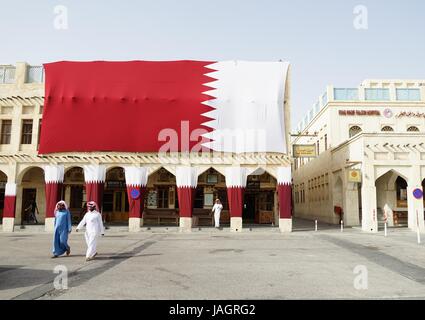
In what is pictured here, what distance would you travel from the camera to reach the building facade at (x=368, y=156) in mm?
23031

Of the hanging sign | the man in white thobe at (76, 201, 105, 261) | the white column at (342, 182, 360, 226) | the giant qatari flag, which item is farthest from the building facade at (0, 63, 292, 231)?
the man in white thobe at (76, 201, 105, 261)

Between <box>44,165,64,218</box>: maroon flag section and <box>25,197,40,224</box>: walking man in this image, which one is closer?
<box>44,165,64,218</box>: maroon flag section

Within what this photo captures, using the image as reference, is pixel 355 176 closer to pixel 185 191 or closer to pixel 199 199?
pixel 185 191

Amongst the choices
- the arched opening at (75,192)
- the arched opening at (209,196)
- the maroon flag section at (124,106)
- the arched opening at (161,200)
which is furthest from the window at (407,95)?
the arched opening at (75,192)

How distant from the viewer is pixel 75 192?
92.8 feet

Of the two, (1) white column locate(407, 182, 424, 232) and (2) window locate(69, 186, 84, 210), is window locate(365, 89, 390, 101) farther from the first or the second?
(2) window locate(69, 186, 84, 210)

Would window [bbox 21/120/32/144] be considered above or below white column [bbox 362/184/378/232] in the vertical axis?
above

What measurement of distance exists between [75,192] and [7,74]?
380 inches

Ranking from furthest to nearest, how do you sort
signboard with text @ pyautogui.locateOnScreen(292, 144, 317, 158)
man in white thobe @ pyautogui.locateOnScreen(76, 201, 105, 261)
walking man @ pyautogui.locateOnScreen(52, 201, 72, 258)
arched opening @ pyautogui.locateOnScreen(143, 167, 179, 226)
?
arched opening @ pyautogui.locateOnScreen(143, 167, 179, 226) < signboard with text @ pyautogui.locateOnScreen(292, 144, 317, 158) < walking man @ pyautogui.locateOnScreen(52, 201, 72, 258) < man in white thobe @ pyautogui.locateOnScreen(76, 201, 105, 261)

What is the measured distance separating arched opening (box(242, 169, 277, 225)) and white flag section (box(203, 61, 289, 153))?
4.48 m

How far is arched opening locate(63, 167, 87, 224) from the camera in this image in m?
27.5

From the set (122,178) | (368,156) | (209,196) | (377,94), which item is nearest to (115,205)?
(122,178)

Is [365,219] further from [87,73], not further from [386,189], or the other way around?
[87,73]
